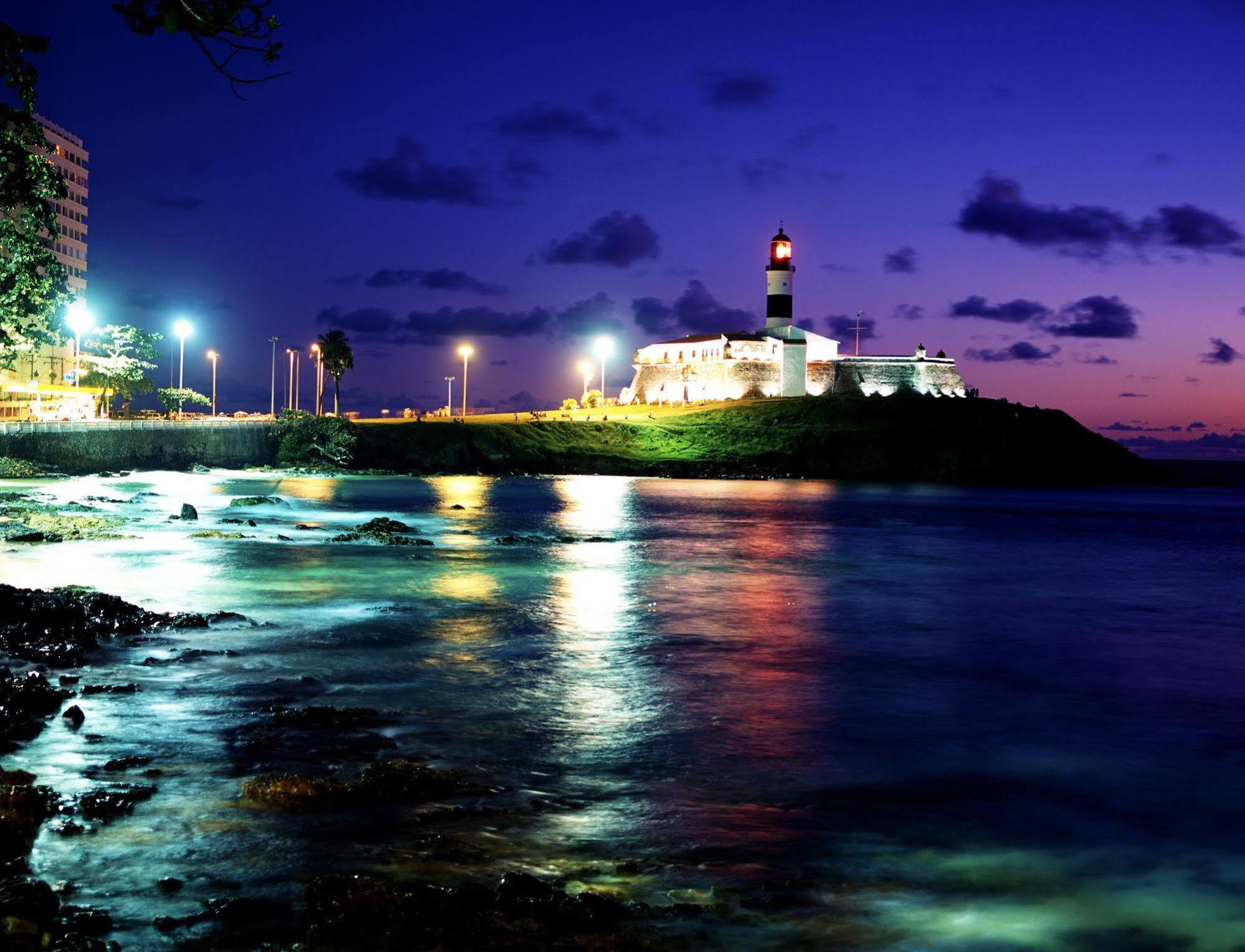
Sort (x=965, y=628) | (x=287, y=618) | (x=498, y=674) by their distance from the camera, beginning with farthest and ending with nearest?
(x=965, y=628) < (x=287, y=618) < (x=498, y=674)

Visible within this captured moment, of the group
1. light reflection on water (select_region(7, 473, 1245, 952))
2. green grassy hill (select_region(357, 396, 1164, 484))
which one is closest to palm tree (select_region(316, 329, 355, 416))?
green grassy hill (select_region(357, 396, 1164, 484))

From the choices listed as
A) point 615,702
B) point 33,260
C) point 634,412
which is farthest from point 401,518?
point 634,412

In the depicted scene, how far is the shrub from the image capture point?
309 feet

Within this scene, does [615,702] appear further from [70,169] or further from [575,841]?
[70,169]

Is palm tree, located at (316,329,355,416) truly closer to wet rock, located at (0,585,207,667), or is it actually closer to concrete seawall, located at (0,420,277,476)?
concrete seawall, located at (0,420,277,476)

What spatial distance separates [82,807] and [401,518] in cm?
4218

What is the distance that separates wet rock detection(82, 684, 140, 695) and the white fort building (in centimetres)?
11942

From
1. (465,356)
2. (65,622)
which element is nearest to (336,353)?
(465,356)

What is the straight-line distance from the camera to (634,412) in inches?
4963

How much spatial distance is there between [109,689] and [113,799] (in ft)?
14.6

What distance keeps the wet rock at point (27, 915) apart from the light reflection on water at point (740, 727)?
0.76m

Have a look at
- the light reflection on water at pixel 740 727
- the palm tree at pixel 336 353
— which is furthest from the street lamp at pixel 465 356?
the light reflection on water at pixel 740 727

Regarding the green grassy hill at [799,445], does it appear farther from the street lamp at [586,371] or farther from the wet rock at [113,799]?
the wet rock at [113,799]

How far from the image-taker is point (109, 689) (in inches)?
513
